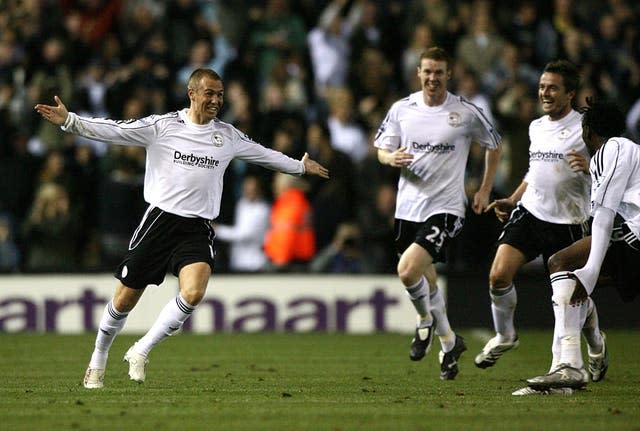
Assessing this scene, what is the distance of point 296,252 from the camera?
57.7 feet

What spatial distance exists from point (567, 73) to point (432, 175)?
4.87 feet

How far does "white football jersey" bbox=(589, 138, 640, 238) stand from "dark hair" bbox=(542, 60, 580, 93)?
4.03 ft

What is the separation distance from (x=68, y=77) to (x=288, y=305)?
4.60 metres

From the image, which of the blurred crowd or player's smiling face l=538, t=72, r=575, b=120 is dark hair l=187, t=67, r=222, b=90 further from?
the blurred crowd

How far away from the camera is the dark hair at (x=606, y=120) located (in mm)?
9883

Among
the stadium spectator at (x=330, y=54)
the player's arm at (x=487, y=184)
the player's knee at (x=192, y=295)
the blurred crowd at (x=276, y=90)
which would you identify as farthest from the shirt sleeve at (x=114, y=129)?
the stadium spectator at (x=330, y=54)

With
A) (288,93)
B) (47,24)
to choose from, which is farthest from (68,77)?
(288,93)

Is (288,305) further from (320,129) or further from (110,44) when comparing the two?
(110,44)

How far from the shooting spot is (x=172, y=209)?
33.3ft

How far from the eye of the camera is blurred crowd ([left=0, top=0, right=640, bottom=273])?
17500mm

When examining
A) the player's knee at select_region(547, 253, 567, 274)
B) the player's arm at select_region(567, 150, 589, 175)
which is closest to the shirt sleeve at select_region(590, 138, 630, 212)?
the player's knee at select_region(547, 253, 567, 274)

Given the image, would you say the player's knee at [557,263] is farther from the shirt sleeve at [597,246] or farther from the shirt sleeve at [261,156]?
the shirt sleeve at [261,156]

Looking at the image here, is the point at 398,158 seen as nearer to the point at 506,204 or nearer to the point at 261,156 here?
the point at 506,204

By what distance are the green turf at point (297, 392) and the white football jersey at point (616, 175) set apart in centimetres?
141
